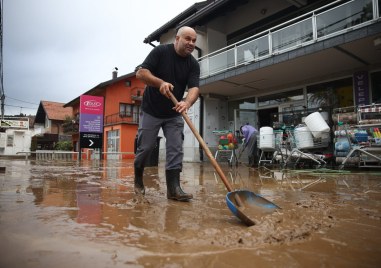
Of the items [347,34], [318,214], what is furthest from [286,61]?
[318,214]

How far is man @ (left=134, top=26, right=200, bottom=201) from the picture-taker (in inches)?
107

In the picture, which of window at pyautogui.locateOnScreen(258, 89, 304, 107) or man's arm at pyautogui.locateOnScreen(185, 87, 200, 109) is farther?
window at pyautogui.locateOnScreen(258, 89, 304, 107)

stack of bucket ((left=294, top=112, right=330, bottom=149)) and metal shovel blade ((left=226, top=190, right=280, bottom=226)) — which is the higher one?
stack of bucket ((left=294, top=112, right=330, bottom=149))

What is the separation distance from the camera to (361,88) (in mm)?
8516

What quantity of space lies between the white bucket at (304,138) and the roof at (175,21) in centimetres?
865

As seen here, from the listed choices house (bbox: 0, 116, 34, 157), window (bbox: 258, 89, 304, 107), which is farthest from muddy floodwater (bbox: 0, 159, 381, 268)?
house (bbox: 0, 116, 34, 157)

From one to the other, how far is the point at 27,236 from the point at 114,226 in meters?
0.44

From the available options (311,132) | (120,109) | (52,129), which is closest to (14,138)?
(52,129)

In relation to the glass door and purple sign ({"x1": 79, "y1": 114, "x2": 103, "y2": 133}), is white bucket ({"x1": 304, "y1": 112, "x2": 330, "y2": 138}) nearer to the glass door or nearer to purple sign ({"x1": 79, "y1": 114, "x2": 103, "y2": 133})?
purple sign ({"x1": 79, "y1": 114, "x2": 103, "y2": 133})

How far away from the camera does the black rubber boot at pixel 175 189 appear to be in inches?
100

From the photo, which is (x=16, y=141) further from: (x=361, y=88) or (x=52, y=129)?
(x=361, y=88)

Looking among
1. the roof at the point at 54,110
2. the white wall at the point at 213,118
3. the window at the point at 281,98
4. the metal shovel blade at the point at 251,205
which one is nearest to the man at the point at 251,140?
the window at the point at 281,98

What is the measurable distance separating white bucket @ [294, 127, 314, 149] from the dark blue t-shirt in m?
4.45

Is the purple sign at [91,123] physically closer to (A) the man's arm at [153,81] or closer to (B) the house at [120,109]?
(B) the house at [120,109]
